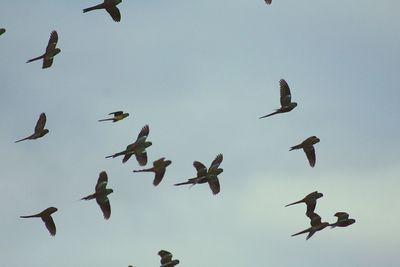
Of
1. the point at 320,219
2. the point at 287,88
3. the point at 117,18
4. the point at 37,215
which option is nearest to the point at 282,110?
the point at 287,88

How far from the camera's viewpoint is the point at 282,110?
63312 millimetres

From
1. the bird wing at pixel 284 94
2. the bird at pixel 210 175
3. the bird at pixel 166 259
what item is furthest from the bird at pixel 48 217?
the bird wing at pixel 284 94

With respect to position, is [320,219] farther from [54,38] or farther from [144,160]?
[54,38]

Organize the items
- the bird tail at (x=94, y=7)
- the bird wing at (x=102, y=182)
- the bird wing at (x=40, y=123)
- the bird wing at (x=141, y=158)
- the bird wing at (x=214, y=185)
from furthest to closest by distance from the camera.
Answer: the bird wing at (x=141, y=158)
the bird wing at (x=214, y=185)
the bird wing at (x=40, y=123)
the bird wing at (x=102, y=182)
the bird tail at (x=94, y=7)

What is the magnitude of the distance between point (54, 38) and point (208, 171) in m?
11.2

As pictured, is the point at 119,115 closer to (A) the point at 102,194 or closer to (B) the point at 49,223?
→ (A) the point at 102,194

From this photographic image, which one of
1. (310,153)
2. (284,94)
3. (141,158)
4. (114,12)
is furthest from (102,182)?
(310,153)

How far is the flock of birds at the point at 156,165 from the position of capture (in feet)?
202

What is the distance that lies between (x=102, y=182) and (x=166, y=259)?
5.25 meters

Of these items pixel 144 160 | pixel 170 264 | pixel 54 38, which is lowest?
pixel 170 264

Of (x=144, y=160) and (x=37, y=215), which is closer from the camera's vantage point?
(x=37, y=215)

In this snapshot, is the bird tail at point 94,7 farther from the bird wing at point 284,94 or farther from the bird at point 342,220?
the bird at point 342,220

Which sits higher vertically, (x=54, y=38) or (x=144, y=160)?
(x=54, y=38)

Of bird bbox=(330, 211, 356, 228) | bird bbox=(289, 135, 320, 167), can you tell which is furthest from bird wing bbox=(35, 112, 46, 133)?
bird bbox=(330, 211, 356, 228)
